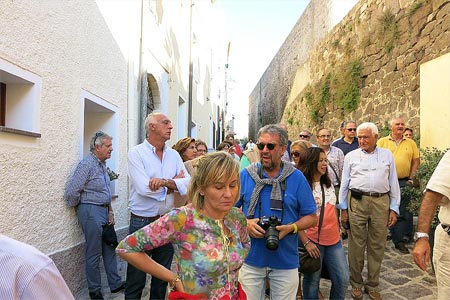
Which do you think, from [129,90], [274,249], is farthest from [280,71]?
[274,249]

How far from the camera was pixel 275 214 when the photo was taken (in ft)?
9.07

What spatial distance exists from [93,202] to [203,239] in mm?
2652

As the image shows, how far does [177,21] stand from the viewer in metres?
10.6

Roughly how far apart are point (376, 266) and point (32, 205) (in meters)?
3.80

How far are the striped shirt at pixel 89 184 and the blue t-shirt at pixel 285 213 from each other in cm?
212

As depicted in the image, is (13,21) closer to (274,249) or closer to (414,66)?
(274,249)

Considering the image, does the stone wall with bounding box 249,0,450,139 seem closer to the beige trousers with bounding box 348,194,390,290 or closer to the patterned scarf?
the beige trousers with bounding box 348,194,390,290

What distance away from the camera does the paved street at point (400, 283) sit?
4285 mm

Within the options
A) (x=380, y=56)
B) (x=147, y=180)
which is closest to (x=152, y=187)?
(x=147, y=180)

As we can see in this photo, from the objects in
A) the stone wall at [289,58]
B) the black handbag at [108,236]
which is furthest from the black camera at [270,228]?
the stone wall at [289,58]

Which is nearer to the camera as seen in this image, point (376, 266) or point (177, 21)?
point (376, 266)

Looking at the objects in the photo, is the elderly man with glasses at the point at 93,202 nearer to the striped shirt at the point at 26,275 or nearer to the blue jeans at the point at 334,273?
the blue jeans at the point at 334,273

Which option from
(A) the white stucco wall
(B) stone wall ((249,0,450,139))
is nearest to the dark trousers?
(B) stone wall ((249,0,450,139))

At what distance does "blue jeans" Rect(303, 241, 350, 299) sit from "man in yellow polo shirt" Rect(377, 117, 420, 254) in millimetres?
2967
